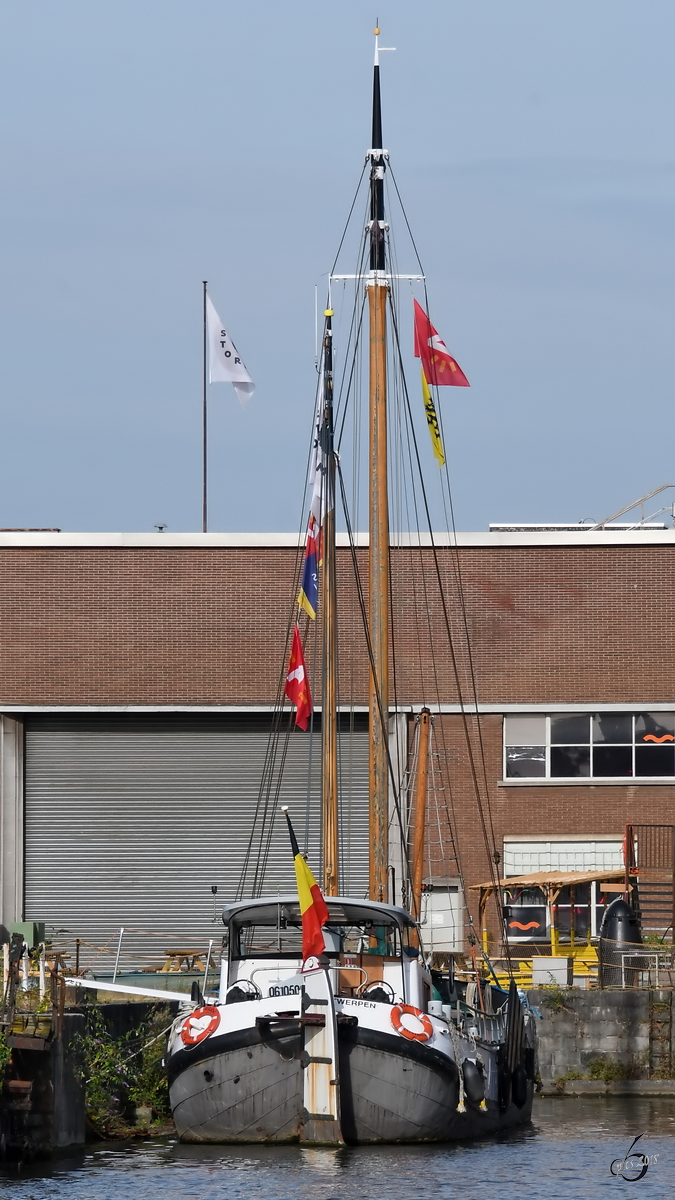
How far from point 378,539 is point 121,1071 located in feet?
34.3

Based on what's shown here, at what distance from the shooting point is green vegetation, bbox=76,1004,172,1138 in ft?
81.5

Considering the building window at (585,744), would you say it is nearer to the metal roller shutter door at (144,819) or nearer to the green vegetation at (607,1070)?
the metal roller shutter door at (144,819)

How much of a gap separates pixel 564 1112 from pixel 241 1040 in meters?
10.1

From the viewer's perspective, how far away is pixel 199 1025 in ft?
80.2

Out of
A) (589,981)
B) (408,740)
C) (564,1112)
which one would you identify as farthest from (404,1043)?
(408,740)

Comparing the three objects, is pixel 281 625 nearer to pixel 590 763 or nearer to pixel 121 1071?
pixel 590 763

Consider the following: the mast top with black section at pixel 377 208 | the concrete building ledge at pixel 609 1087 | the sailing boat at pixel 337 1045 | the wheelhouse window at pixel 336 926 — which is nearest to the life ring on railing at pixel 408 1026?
the sailing boat at pixel 337 1045

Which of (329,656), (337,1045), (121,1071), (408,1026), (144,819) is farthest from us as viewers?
(144,819)

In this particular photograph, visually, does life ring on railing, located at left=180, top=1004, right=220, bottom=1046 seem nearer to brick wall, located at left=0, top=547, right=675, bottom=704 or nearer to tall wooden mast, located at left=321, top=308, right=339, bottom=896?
tall wooden mast, located at left=321, top=308, right=339, bottom=896

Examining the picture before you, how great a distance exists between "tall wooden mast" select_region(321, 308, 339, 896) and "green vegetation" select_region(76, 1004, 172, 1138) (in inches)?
138

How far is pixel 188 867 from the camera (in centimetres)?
4628

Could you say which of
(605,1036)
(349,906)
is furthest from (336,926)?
(605,1036)

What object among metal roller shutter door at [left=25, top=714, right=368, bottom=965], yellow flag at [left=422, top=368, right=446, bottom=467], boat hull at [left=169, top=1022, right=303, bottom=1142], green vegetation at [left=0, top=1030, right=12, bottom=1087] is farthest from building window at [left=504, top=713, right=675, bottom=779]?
green vegetation at [left=0, top=1030, right=12, bottom=1087]

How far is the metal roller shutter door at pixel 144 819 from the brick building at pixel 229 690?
0.05 meters
